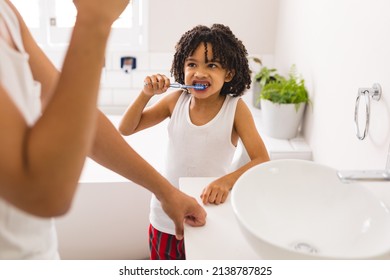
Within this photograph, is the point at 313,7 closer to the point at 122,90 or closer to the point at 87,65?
the point at 122,90

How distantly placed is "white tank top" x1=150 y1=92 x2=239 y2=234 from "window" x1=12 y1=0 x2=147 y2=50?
919 millimetres

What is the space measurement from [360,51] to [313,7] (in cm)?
50

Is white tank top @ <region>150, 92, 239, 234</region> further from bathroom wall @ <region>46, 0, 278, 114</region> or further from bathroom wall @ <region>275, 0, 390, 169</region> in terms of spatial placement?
bathroom wall @ <region>46, 0, 278, 114</region>

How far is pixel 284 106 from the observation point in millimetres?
1754

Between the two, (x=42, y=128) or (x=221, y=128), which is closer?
(x=42, y=128)

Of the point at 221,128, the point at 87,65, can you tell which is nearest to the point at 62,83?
the point at 87,65

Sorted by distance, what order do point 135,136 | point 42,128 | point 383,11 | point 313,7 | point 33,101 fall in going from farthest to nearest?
point 135,136 < point 313,7 < point 383,11 < point 33,101 < point 42,128

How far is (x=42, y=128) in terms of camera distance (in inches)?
14.9

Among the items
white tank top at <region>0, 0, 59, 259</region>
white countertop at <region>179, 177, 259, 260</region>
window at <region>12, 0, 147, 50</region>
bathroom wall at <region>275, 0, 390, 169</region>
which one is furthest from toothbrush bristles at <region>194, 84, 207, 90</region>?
window at <region>12, 0, 147, 50</region>

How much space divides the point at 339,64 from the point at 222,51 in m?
0.46

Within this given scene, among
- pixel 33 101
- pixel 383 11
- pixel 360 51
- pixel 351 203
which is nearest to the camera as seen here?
pixel 33 101

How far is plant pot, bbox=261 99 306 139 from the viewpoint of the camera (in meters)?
1.77

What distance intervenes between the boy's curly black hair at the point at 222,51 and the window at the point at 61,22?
2.76 ft

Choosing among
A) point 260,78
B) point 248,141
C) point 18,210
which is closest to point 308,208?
point 248,141
